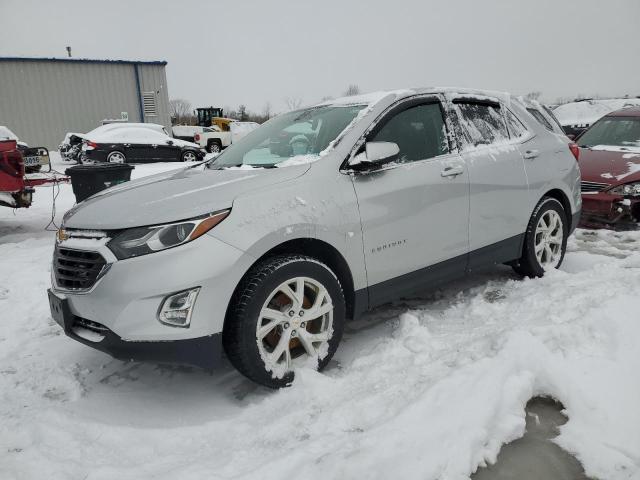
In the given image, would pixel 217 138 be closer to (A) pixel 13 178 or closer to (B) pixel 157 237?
(A) pixel 13 178

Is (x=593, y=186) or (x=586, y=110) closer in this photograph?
(x=593, y=186)

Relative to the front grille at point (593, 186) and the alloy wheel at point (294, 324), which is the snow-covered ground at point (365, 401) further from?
the front grille at point (593, 186)

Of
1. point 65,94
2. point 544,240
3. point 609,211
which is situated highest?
point 65,94

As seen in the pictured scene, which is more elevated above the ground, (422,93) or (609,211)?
(422,93)

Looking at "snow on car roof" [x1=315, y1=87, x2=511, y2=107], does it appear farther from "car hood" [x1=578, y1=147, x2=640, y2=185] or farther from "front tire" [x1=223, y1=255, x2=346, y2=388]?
"car hood" [x1=578, y1=147, x2=640, y2=185]

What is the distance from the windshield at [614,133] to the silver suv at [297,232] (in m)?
4.20

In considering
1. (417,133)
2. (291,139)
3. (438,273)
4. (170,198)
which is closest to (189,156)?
(291,139)

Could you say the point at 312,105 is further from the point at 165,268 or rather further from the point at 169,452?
the point at 169,452

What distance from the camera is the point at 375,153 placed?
286cm

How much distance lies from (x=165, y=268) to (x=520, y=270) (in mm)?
3249

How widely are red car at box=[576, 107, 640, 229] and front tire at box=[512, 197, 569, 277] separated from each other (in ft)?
7.11

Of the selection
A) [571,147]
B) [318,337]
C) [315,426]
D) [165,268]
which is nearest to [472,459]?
[315,426]

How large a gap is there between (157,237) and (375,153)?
1.34 m

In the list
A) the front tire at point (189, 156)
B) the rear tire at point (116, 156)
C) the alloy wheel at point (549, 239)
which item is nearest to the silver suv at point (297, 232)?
the alloy wheel at point (549, 239)
